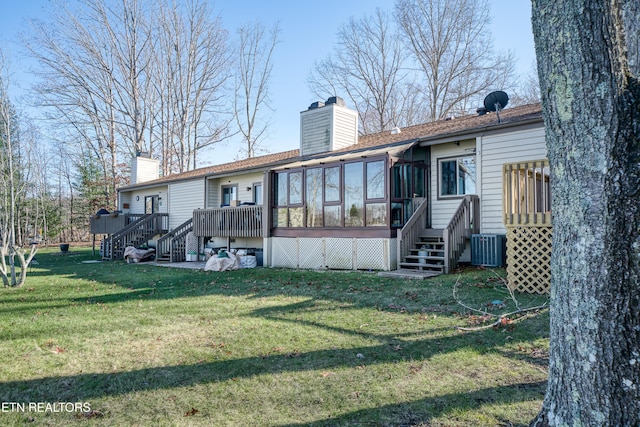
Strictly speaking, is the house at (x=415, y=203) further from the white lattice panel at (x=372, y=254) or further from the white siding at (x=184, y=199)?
the white siding at (x=184, y=199)

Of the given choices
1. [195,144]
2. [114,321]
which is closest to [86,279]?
[114,321]

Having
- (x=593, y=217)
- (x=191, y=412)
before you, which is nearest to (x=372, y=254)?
(x=191, y=412)

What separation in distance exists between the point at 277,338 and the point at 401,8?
24.0 metres

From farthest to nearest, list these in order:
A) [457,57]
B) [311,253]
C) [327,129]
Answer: [457,57]
[327,129]
[311,253]

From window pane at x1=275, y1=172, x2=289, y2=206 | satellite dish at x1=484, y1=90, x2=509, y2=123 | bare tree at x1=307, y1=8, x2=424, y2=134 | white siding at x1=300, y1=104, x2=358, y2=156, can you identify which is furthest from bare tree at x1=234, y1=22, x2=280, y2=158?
satellite dish at x1=484, y1=90, x2=509, y2=123

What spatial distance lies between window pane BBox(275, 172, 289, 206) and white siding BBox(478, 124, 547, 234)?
5.58 metres

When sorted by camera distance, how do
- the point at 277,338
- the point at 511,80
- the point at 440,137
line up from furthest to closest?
1. the point at 511,80
2. the point at 440,137
3. the point at 277,338

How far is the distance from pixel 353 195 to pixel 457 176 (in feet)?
9.24

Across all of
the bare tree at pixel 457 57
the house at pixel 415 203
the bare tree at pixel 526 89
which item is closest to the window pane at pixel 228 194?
the house at pixel 415 203

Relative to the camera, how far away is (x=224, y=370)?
3.71 metres

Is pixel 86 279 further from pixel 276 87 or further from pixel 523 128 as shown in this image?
pixel 276 87

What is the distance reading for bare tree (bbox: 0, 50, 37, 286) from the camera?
8.51 metres

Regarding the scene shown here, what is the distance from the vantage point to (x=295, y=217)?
1195cm

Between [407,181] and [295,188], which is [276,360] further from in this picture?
[295,188]
